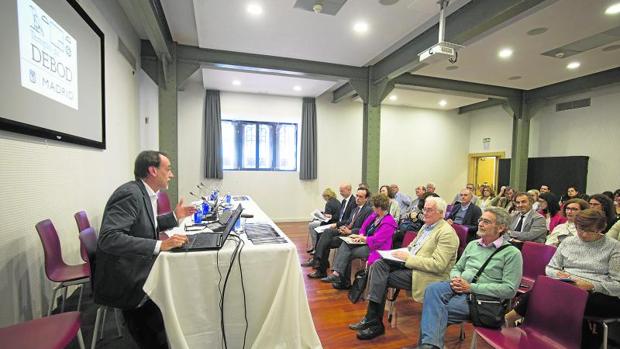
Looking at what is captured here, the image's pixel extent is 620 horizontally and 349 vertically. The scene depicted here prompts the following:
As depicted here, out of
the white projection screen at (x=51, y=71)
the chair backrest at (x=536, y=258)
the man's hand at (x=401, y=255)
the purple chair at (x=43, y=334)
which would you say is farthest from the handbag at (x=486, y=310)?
the white projection screen at (x=51, y=71)

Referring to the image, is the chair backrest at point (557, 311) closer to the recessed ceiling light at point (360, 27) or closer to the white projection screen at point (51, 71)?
the white projection screen at point (51, 71)

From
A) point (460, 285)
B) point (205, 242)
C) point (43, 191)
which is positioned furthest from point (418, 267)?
point (43, 191)

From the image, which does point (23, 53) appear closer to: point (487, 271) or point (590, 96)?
point (487, 271)

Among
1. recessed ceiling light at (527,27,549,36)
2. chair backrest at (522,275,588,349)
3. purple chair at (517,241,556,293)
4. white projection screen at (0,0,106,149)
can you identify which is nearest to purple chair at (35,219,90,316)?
white projection screen at (0,0,106,149)

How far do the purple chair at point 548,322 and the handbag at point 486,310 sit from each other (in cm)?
4

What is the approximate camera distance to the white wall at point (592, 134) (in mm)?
5973

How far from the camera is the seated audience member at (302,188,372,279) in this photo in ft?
11.9

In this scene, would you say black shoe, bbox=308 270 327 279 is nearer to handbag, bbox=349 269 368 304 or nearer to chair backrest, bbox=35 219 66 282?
handbag, bbox=349 269 368 304

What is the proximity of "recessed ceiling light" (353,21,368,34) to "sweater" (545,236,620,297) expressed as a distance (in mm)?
3283

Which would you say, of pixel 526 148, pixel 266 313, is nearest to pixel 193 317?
pixel 266 313

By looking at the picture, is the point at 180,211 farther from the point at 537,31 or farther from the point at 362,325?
the point at 537,31

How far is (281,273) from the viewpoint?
73.5 inches

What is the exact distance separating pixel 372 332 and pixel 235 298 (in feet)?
3.91

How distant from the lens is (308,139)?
303 inches
